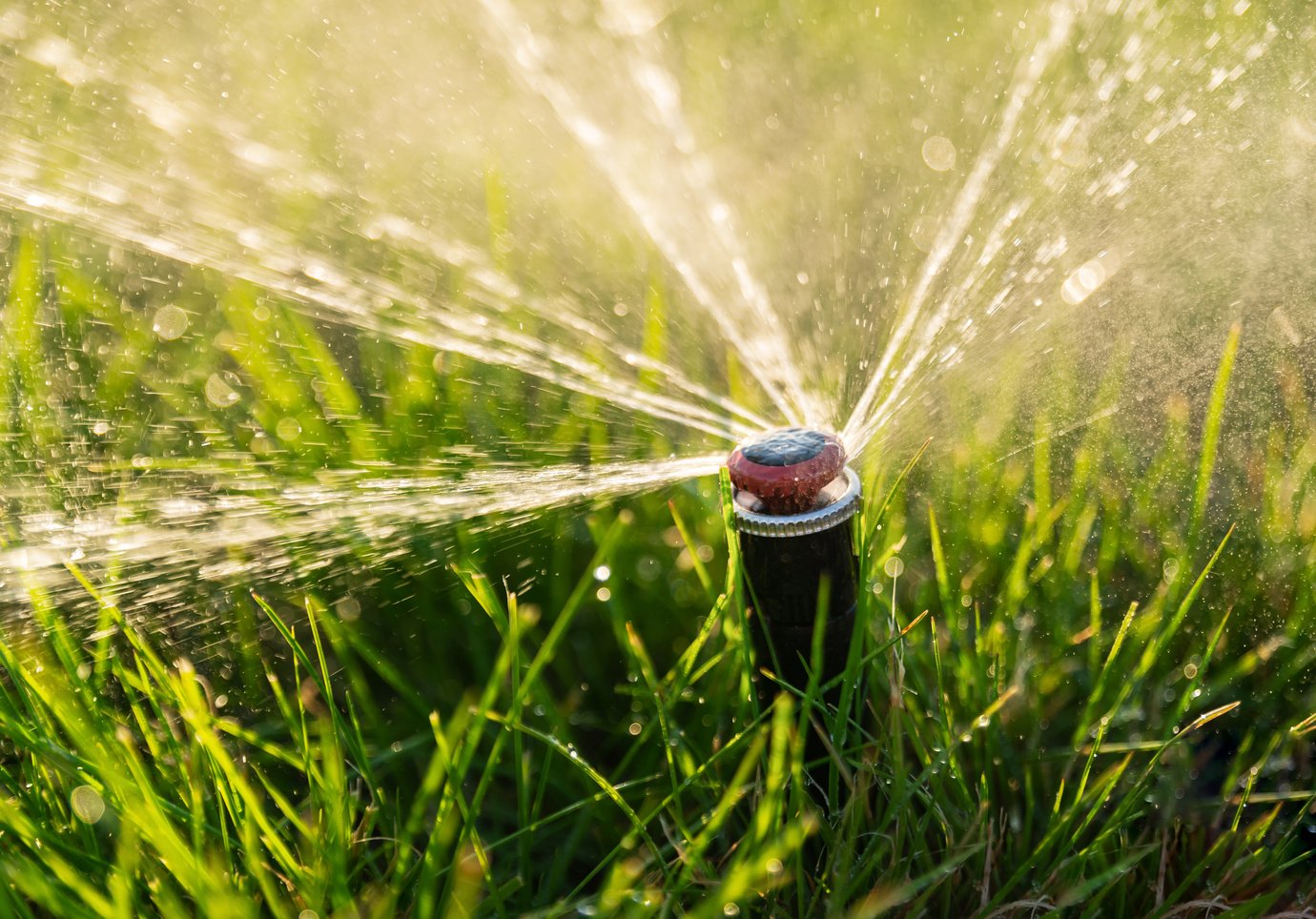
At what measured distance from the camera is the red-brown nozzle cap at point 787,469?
1093 mm

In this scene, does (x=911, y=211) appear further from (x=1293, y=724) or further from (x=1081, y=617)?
(x=1293, y=724)

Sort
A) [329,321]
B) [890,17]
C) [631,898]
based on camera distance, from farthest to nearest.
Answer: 1. [890,17]
2. [329,321]
3. [631,898]

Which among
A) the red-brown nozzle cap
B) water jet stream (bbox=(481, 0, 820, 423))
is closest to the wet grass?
the red-brown nozzle cap

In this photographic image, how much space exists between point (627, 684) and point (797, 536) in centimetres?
68

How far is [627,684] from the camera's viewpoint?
1696 millimetres

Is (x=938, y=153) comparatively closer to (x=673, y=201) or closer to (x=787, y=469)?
(x=673, y=201)

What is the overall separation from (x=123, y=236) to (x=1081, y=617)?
8.68 feet

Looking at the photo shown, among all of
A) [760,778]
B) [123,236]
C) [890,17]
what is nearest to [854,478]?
[760,778]

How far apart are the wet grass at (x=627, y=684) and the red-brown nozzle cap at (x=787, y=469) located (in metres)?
0.15

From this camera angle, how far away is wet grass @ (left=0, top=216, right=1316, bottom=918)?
1.19 m

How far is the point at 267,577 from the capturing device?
179cm

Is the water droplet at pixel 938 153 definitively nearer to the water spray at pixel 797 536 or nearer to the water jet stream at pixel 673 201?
the water jet stream at pixel 673 201

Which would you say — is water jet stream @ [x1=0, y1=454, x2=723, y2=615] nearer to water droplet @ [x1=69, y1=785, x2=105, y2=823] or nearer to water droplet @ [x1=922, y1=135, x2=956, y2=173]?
water droplet @ [x1=69, y1=785, x2=105, y2=823]

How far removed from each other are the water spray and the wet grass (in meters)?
0.04
